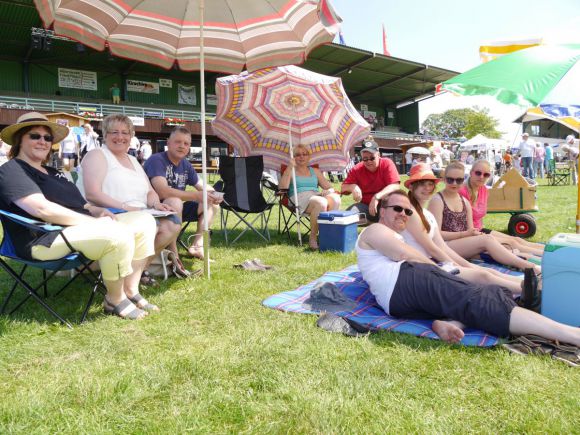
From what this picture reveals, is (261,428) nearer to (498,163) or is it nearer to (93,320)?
(93,320)

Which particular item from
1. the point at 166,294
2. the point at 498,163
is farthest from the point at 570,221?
the point at 498,163

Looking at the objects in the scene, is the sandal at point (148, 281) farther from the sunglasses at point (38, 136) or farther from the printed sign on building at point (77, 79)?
the printed sign on building at point (77, 79)

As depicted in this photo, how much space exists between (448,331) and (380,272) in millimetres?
545

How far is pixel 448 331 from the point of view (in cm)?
239

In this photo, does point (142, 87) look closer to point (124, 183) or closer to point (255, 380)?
point (124, 183)

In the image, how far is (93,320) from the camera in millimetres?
2789

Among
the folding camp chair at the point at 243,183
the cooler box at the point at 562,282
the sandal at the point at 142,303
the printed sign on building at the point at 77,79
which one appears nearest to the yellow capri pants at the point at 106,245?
the sandal at the point at 142,303

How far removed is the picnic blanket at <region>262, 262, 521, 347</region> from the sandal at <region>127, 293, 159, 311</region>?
754 mm

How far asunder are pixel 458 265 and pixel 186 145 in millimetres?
2611

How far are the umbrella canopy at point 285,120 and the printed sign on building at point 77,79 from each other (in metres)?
24.7

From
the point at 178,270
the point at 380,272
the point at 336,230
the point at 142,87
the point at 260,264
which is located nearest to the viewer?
the point at 380,272

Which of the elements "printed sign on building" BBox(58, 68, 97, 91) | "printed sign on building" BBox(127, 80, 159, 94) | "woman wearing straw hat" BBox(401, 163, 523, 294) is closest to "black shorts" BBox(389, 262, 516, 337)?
"woman wearing straw hat" BBox(401, 163, 523, 294)

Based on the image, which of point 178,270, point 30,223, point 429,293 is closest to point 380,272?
point 429,293

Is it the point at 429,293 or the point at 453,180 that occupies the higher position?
the point at 453,180
